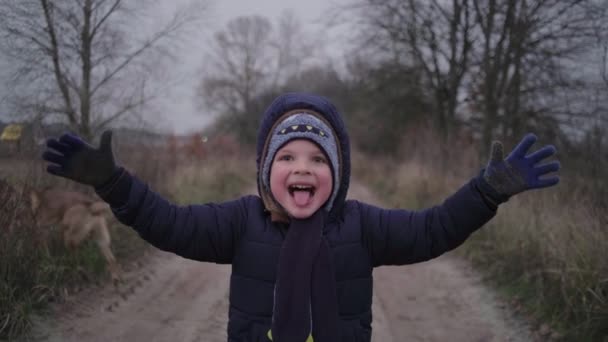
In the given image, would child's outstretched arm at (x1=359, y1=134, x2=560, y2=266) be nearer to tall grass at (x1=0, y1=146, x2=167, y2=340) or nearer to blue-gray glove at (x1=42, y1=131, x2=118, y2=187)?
blue-gray glove at (x1=42, y1=131, x2=118, y2=187)

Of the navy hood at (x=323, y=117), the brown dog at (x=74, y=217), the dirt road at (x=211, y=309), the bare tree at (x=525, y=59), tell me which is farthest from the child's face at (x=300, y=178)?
the bare tree at (x=525, y=59)

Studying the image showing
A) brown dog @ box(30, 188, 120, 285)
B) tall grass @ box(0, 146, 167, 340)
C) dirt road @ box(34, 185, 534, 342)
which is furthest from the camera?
brown dog @ box(30, 188, 120, 285)

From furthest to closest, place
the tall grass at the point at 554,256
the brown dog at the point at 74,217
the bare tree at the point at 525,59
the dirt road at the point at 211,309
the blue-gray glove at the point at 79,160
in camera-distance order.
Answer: the bare tree at the point at 525,59 < the brown dog at the point at 74,217 < the dirt road at the point at 211,309 < the tall grass at the point at 554,256 < the blue-gray glove at the point at 79,160

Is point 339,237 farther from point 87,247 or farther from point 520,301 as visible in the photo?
point 87,247

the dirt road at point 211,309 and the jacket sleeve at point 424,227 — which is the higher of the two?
the jacket sleeve at point 424,227

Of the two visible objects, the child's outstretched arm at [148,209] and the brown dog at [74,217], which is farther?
the brown dog at [74,217]

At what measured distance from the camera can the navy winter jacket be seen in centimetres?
206

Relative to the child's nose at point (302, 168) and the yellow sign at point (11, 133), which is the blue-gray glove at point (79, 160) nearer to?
the child's nose at point (302, 168)

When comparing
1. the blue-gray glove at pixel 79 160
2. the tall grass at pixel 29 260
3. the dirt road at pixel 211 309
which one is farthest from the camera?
the dirt road at pixel 211 309

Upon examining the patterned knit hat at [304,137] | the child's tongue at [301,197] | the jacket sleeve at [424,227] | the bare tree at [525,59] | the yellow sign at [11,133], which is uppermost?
the bare tree at [525,59]

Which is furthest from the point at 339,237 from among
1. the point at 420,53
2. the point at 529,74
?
the point at 420,53

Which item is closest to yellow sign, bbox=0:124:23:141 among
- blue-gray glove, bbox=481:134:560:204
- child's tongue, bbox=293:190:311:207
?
child's tongue, bbox=293:190:311:207

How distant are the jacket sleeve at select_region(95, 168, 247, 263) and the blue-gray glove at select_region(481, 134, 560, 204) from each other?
3.64 feet

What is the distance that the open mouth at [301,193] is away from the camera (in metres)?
2.06
